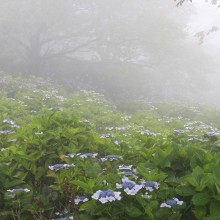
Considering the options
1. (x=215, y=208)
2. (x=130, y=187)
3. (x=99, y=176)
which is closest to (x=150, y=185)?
(x=130, y=187)

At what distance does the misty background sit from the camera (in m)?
27.8

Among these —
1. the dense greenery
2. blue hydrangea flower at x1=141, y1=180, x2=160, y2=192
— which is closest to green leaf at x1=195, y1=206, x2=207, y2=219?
the dense greenery

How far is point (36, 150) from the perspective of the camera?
548 cm

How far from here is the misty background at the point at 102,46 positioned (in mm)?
27770

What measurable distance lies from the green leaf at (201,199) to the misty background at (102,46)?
22.1 metres

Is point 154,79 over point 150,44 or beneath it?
beneath

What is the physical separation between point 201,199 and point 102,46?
28.9 m

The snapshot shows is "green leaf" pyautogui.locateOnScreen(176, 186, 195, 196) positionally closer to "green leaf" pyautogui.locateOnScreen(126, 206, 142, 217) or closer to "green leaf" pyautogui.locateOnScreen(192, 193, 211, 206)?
"green leaf" pyautogui.locateOnScreen(192, 193, 211, 206)

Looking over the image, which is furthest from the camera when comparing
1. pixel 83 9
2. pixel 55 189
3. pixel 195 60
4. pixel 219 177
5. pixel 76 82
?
pixel 195 60

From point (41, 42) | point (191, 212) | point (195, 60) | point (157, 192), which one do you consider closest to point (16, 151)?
point (157, 192)

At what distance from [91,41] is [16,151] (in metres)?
25.6

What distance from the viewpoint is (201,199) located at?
11.7 feet

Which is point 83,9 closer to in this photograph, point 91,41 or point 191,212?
point 91,41

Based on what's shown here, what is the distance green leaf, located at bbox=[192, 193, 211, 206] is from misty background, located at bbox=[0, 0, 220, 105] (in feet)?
72.5
